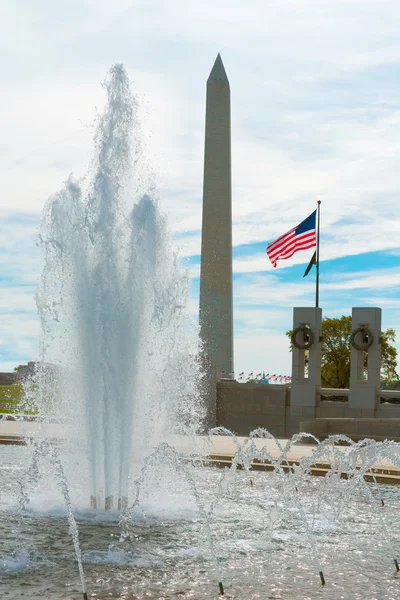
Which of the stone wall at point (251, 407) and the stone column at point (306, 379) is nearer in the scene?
the stone column at point (306, 379)

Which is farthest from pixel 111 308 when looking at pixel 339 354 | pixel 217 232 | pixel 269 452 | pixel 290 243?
pixel 339 354

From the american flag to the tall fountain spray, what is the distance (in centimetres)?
1565

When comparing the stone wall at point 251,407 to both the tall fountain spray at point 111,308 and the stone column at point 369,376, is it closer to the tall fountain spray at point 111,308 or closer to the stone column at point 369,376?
the stone column at point 369,376

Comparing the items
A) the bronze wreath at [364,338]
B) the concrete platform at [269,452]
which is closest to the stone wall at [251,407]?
the bronze wreath at [364,338]

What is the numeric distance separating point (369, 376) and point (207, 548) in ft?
67.2

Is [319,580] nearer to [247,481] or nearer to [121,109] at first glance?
[247,481]

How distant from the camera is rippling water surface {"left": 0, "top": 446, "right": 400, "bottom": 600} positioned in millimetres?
6906

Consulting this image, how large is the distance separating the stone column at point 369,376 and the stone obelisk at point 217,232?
10904mm

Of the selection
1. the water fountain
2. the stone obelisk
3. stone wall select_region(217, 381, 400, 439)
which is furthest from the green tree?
the water fountain

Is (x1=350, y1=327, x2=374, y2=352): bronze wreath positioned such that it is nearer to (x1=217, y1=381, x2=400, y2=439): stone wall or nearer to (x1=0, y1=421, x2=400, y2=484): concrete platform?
(x1=217, y1=381, x2=400, y2=439): stone wall

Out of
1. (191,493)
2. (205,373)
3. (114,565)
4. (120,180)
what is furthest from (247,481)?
(205,373)

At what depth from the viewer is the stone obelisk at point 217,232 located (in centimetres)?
3822

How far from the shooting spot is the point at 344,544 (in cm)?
890

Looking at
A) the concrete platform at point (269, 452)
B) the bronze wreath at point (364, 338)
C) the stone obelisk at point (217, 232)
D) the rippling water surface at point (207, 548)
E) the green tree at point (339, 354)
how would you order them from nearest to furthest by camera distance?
1. the rippling water surface at point (207, 548)
2. the concrete platform at point (269, 452)
3. the bronze wreath at point (364, 338)
4. the stone obelisk at point (217, 232)
5. the green tree at point (339, 354)
